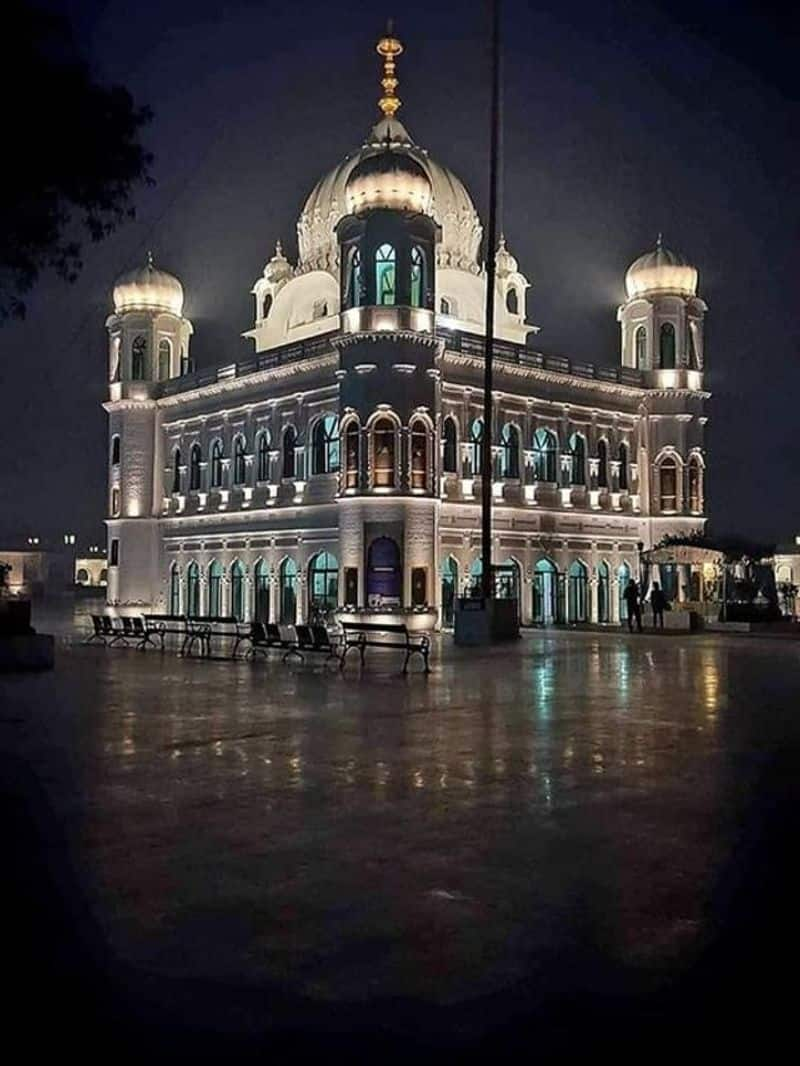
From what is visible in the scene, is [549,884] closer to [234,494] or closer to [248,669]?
[248,669]

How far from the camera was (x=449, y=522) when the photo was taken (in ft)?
142

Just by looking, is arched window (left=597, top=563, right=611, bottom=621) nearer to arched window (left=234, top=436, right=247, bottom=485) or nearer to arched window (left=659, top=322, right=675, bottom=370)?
arched window (left=659, top=322, right=675, bottom=370)

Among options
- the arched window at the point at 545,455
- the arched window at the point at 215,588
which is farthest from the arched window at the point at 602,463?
the arched window at the point at 215,588

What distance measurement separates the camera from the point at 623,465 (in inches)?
2018

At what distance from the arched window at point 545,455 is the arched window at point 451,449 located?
193 inches

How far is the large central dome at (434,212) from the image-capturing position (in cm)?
5038

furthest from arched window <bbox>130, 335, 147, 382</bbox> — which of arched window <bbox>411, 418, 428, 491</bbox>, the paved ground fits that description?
the paved ground

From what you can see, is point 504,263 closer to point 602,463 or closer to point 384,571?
point 602,463

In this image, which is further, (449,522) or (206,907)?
(449,522)

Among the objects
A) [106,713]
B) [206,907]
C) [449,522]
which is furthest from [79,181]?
[449,522]

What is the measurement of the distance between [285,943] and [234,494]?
4433 centimetres

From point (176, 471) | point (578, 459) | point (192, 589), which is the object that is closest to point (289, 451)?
point (176, 471)

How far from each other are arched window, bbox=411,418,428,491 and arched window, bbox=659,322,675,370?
16.8 meters

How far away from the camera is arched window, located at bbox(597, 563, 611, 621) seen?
4931cm
